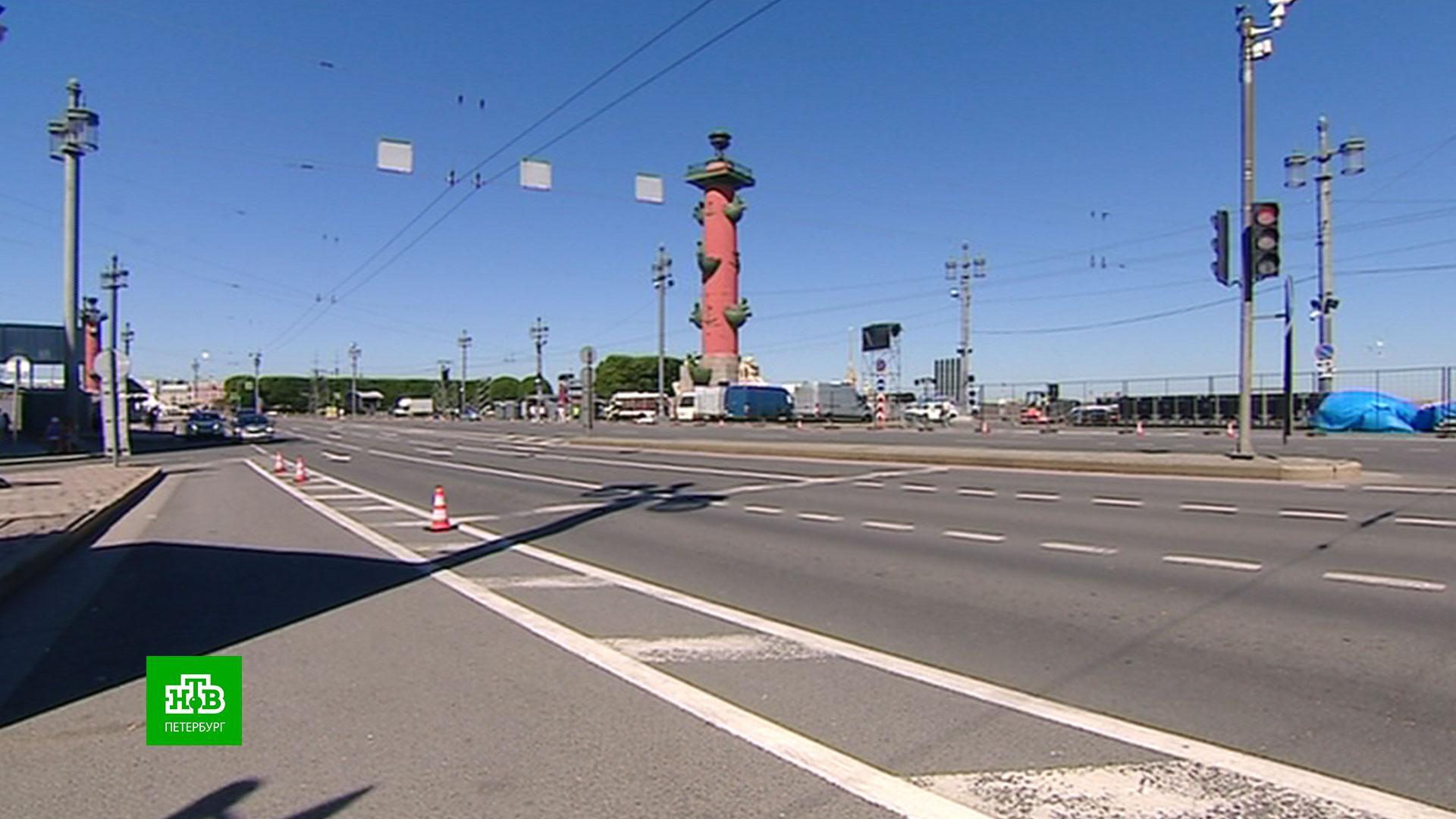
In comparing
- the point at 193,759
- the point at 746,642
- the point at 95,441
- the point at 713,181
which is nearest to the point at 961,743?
the point at 746,642

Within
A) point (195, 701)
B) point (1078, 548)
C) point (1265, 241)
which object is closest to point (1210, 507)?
point (1078, 548)

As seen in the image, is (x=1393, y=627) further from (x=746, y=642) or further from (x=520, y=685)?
(x=520, y=685)

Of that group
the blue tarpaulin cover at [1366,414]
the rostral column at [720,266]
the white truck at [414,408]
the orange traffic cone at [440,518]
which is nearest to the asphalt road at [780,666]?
the orange traffic cone at [440,518]

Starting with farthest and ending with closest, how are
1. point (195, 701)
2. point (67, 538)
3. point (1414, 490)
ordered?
point (1414, 490) < point (67, 538) < point (195, 701)

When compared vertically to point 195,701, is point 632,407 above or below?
above

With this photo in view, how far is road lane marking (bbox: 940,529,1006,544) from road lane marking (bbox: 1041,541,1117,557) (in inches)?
25.3

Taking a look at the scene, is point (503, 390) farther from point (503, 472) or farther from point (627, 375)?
point (503, 472)

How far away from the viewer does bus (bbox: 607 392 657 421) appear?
316 ft

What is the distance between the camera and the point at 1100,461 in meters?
22.5

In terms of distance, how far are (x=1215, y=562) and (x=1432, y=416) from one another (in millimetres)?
40269

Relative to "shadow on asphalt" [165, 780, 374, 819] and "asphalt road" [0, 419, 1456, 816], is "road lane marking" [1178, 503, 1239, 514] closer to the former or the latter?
"asphalt road" [0, 419, 1456, 816]

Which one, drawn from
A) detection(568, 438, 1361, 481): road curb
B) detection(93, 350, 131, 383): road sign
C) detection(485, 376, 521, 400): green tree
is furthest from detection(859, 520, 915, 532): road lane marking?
detection(485, 376, 521, 400): green tree

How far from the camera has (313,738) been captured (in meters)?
5.27

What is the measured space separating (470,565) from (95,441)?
46.2 metres
